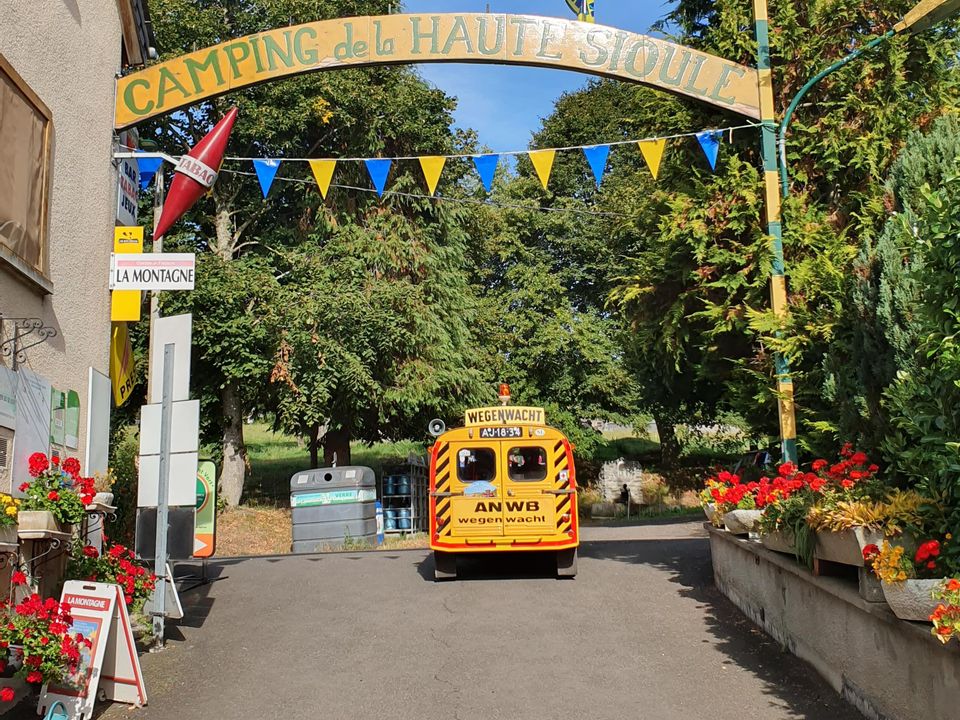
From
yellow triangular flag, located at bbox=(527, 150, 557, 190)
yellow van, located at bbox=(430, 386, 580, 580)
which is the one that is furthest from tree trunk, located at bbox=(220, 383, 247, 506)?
yellow triangular flag, located at bbox=(527, 150, 557, 190)

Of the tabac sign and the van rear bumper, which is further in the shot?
the van rear bumper

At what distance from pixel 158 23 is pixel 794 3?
60.7 ft

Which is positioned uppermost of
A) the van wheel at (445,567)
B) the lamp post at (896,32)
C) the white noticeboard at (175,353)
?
the lamp post at (896,32)

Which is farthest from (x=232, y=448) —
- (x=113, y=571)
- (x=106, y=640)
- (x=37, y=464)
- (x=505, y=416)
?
(x=106, y=640)

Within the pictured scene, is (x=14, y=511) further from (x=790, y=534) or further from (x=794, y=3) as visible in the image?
(x=794, y=3)

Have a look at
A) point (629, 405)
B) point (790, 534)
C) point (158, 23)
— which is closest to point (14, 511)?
point (790, 534)

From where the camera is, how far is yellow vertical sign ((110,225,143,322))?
35.6ft

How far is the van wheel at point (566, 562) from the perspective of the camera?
44.2ft

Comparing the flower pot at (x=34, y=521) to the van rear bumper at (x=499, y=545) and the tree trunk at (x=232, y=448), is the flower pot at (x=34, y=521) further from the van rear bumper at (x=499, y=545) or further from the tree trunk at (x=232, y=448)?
the tree trunk at (x=232, y=448)

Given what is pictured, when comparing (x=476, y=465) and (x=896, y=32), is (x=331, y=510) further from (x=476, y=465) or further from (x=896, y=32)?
(x=896, y=32)

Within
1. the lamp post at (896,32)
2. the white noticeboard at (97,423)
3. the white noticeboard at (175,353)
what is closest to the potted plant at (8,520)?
the white noticeboard at (175,353)

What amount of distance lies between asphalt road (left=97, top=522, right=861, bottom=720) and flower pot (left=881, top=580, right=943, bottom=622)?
3.99 feet

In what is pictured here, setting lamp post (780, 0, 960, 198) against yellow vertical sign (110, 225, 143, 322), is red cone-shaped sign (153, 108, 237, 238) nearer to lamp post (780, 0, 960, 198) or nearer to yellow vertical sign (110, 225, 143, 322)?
yellow vertical sign (110, 225, 143, 322)

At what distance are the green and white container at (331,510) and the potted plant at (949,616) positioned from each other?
1662 centimetres
